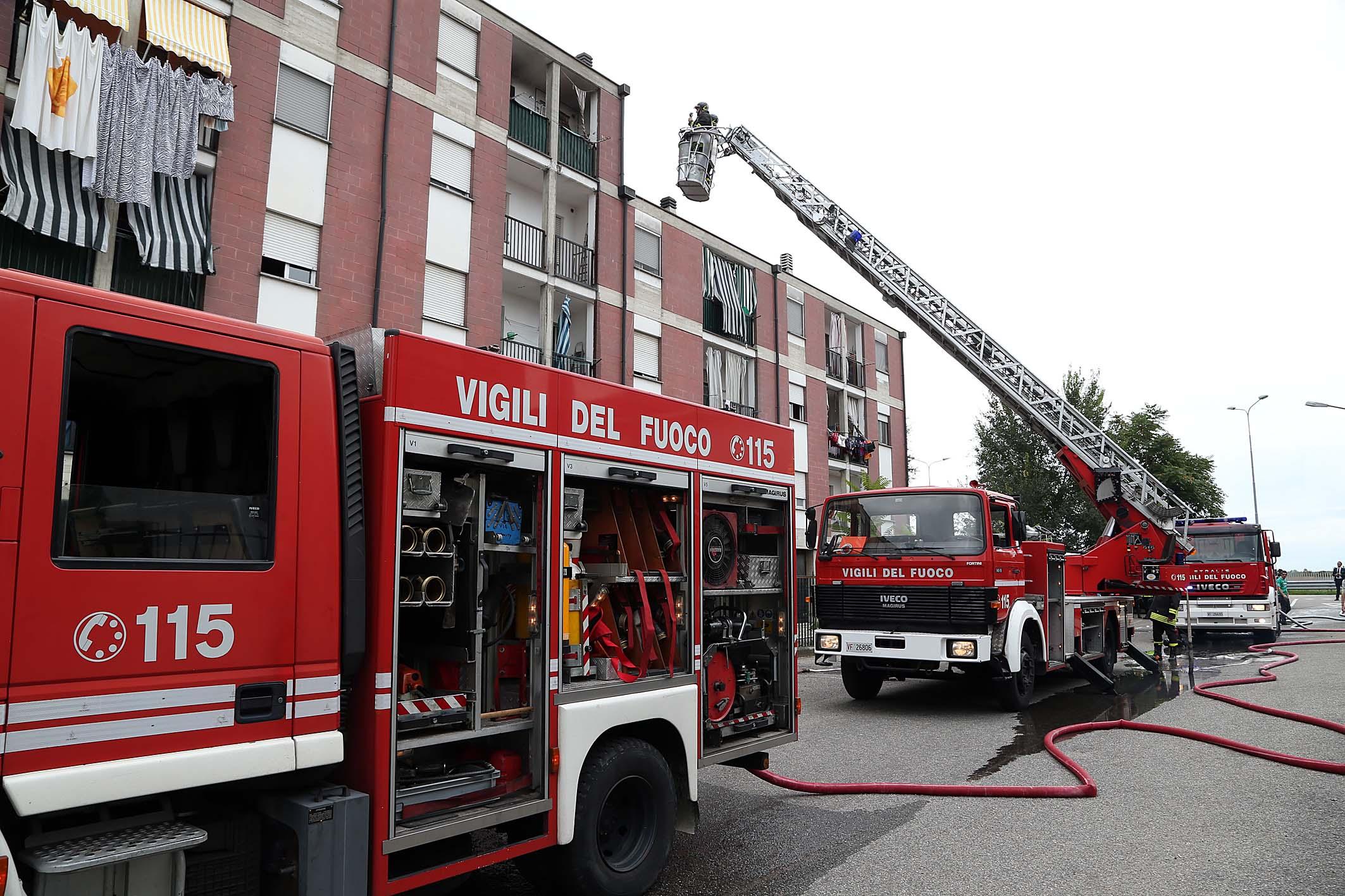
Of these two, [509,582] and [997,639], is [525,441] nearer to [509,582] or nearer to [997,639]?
[509,582]

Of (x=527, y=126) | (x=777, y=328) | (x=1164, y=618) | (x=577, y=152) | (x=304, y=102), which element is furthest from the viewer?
(x=777, y=328)

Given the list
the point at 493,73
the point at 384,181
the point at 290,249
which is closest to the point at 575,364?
the point at 384,181

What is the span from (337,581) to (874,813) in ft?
14.6

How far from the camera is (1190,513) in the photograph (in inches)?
687

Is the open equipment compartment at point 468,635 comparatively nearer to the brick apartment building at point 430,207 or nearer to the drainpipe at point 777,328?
the brick apartment building at point 430,207

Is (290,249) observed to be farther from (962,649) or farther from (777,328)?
(777,328)

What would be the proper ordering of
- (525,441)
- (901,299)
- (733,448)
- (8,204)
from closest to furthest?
(525,441)
(733,448)
(8,204)
(901,299)

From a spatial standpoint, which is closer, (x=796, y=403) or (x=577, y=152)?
(x=577, y=152)

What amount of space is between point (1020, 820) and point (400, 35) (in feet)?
55.6

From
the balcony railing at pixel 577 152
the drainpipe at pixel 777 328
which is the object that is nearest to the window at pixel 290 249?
the balcony railing at pixel 577 152

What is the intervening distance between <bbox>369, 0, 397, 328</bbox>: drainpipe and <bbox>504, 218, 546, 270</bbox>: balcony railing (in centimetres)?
317

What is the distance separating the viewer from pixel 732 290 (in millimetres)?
26891

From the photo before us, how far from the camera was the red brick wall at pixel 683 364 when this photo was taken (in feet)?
78.4

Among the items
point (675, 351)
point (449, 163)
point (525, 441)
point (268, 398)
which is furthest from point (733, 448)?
point (675, 351)
